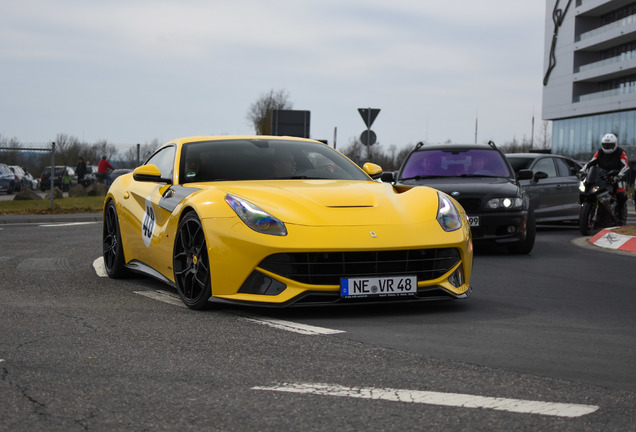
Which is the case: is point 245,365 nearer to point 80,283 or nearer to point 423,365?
point 423,365

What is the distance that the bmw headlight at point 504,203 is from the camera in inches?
466

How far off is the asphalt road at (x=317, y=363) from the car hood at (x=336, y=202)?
2.11 feet

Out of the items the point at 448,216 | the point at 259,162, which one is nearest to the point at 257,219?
the point at 448,216

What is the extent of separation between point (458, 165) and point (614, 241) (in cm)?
253

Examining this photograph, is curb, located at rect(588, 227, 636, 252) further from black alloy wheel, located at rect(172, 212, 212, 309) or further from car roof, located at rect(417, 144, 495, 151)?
black alloy wheel, located at rect(172, 212, 212, 309)

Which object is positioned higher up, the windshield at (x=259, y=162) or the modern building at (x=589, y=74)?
the modern building at (x=589, y=74)

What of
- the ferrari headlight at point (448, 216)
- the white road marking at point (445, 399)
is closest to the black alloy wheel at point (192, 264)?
the ferrari headlight at point (448, 216)

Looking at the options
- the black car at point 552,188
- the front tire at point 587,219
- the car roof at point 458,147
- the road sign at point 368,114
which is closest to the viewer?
the car roof at point 458,147

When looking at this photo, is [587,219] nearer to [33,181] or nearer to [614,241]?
[614,241]

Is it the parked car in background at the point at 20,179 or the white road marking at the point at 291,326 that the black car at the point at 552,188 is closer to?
the white road marking at the point at 291,326

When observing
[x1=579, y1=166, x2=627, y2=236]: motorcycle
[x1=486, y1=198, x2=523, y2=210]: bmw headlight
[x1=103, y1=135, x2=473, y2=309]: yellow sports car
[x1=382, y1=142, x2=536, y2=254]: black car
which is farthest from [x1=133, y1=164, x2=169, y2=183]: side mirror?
[x1=579, y1=166, x2=627, y2=236]: motorcycle

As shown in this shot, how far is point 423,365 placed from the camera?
472 centimetres

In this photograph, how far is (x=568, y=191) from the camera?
674 inches

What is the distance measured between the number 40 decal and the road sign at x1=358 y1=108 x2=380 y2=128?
1635 centimetres
